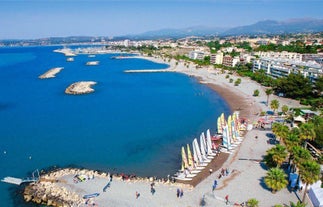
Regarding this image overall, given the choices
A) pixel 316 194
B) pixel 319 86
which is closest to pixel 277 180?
pixel 316 194

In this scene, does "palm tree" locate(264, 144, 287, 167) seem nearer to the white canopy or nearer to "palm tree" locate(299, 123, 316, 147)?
the white canopy

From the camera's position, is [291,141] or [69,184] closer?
[69,184]

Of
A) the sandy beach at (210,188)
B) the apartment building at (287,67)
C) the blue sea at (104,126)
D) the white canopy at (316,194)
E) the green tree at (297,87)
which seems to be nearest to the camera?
the white canopy at (316,194)

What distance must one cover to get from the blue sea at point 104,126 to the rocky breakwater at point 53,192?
5.03 ft

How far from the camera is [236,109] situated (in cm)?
6619

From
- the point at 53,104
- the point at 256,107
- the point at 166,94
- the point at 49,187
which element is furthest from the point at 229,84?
the point at 49,187

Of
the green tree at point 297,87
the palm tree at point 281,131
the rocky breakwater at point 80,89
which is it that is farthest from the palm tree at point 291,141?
the rocky breakwater at point 80,89

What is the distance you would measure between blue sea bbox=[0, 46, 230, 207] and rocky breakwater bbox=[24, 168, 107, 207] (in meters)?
1.53

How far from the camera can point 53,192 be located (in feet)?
105

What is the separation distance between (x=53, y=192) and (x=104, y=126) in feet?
87.4

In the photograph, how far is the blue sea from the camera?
1617 inches

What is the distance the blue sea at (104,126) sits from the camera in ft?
135

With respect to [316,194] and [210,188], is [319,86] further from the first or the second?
[210,188]

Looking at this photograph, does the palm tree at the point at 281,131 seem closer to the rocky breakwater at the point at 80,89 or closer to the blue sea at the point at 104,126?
the blue sea at the point at 104,126
